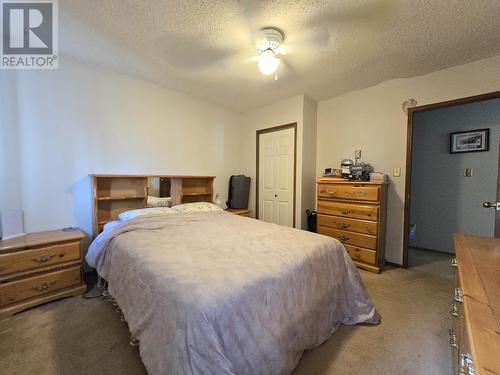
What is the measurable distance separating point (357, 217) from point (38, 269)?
333 cm

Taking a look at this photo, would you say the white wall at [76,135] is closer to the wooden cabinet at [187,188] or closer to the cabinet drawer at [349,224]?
the wooden cabinet at [187,188]

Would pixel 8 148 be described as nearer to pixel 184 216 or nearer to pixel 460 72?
pixel 184 216

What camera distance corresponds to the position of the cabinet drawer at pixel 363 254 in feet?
8.46

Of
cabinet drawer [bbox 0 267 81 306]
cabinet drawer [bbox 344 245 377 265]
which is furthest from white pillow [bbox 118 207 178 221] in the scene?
cabinet drawer [bbox 344 245 377 265]

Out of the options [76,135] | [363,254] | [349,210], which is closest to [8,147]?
[76,135]

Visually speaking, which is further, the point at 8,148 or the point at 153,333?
the point at 8,148

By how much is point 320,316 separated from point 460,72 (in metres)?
3.01

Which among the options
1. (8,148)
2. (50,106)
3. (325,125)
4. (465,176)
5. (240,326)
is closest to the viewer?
(240,326)

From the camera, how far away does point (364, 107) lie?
307cm

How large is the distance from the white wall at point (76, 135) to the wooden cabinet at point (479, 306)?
3109mm

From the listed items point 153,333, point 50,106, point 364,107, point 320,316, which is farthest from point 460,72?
point 50,106

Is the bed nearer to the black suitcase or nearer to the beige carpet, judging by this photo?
the beige carpet

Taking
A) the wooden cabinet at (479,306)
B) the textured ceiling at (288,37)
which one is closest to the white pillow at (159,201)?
the textured ceiling at (288,37)

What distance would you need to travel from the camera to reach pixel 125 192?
2709 millimetres
